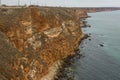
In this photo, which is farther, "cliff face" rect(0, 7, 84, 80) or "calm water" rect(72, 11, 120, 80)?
"calm water" rect(72, 11, 120, 80)

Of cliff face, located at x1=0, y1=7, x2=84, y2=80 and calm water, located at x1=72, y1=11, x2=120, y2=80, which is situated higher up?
cliff face, located at x1=0, y1=7, x2=84, y2=80

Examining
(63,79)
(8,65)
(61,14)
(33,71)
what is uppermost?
(61,14)

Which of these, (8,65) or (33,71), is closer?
(8,65)

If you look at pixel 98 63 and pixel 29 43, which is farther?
pixel 98 63

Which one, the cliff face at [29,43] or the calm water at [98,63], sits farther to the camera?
the calm water at [98,63]

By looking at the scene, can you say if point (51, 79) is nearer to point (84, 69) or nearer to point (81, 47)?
point (84, 69)

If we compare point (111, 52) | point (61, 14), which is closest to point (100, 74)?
point (111, 52)

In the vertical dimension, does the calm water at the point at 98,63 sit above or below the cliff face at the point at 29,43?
below

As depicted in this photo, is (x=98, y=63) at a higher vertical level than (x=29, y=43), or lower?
lower
